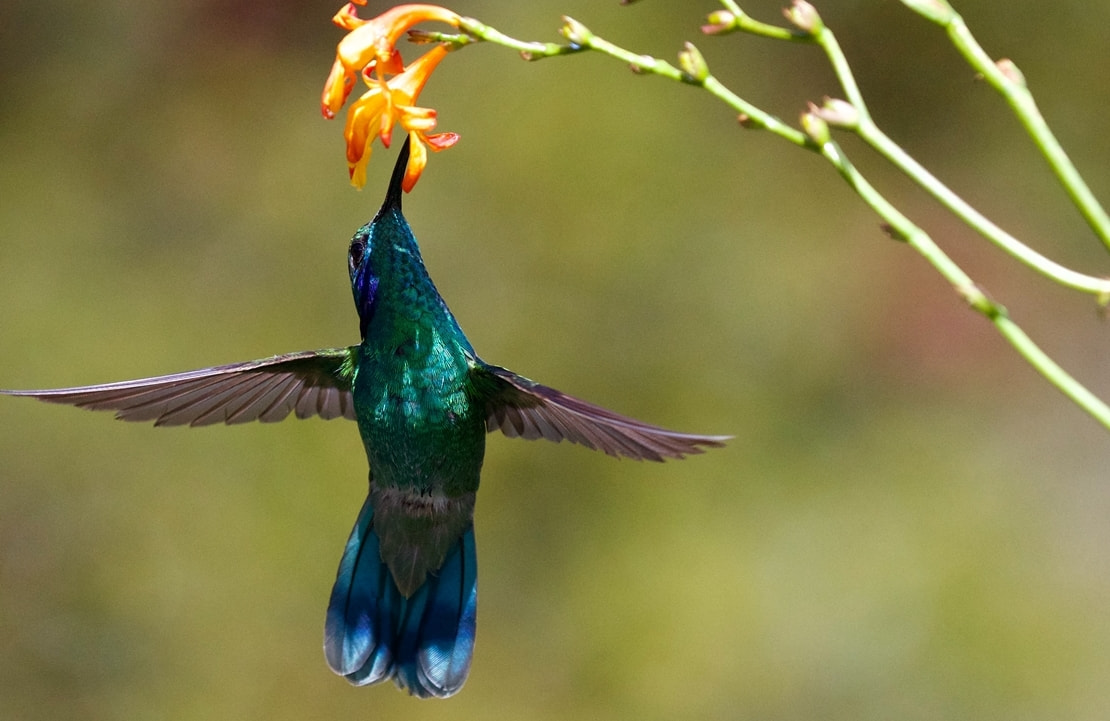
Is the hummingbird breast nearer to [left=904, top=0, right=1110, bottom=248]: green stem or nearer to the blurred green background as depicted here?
[left=904, top=0, right=1110, bottom=248]: green stem

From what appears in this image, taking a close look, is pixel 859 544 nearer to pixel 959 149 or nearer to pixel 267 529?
pixel 959 149

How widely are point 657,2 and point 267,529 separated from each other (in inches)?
98.4

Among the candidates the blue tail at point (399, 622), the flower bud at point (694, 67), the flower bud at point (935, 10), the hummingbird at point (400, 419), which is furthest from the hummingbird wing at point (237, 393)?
the flower bud at point (935, 10)

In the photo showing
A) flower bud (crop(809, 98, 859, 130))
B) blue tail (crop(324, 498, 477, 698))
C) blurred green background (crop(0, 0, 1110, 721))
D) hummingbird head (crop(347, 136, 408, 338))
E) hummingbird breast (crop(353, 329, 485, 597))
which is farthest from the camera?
blurred green background (crop(0, 0, 1110, 721))

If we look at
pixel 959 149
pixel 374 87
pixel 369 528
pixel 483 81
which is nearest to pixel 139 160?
pixel 483 81

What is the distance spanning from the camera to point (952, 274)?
36.5 inches

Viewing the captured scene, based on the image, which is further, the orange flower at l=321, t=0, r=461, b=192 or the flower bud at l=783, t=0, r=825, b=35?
the orange flower at l=321, t=0, r=461, b=192

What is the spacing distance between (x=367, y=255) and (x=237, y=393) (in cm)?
37

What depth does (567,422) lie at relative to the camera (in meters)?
1.71

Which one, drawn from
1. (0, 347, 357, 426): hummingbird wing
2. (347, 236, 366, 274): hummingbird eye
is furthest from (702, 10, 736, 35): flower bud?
(0, 347, 357, 426): hummingbird wing

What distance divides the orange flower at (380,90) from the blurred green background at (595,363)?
2.76 meters

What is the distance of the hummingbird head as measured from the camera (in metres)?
1.75

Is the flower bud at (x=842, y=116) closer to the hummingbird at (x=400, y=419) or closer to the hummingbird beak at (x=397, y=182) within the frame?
the hummingbird at (x=400, y=419)

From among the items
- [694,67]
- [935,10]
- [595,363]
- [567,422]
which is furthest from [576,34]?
[595,363]
